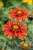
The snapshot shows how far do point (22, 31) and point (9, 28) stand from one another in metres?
0.08

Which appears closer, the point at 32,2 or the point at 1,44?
the point at 1,44

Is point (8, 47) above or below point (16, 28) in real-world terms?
below

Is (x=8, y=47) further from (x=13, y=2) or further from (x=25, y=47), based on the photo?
(x=13, y=2)

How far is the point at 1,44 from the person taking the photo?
93 centimetres

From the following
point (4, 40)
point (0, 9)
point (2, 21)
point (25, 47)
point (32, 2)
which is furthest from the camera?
point (32, 2)

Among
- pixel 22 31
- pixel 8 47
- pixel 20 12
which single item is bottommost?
pixel 8 47

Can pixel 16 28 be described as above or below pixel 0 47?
above

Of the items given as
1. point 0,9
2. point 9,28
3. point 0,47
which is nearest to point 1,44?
point 0,47

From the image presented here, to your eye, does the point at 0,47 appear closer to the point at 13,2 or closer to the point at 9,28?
the point at 9,28

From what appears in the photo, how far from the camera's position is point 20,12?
100 centimetres

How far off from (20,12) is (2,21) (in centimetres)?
23

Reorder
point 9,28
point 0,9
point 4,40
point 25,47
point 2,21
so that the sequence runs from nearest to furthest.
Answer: point 25,47 < point 9,28 < point 4,40 < point 2,21 < point 0,9

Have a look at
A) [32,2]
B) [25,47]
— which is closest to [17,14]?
[25,47]

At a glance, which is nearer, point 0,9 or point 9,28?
point 9,28
